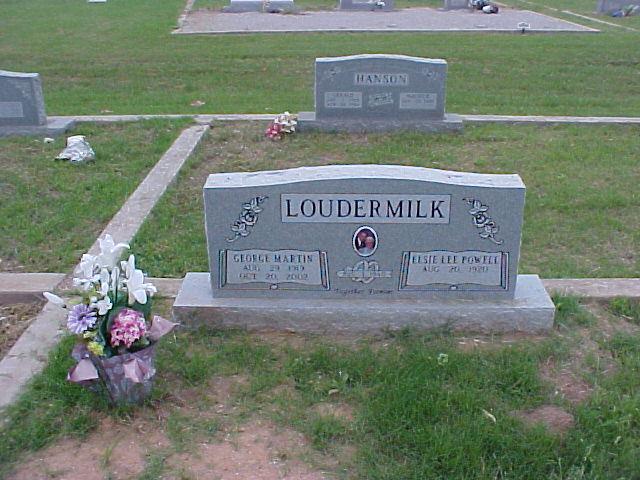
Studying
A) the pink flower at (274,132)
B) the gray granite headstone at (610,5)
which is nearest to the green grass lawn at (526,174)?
the pink flower at (274,132)

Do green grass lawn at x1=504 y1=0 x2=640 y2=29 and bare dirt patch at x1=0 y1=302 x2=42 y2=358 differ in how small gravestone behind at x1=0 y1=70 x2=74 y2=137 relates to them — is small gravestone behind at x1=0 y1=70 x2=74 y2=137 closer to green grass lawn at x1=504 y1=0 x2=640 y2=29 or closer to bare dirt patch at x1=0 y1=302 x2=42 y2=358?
bare dirt patch at x1=0 y1=302 x2=42 y2=358

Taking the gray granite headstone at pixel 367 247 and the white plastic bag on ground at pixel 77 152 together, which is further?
the white plastic bag on ground at pixel 77 152

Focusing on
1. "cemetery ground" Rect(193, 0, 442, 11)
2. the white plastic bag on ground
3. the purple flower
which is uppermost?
the purple flower

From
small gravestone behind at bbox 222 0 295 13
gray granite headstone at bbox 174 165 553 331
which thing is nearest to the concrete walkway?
small gravestone behind at bbox 222 0 295 13

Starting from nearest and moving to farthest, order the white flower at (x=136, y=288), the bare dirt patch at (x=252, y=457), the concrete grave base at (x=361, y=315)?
the bare dirt patch at (x=252, y=457) < the white flower at (x=136, y=288) < the concrete grave base at (x=361, y=315)

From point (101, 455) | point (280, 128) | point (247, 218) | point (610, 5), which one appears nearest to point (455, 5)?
point (610, 5)

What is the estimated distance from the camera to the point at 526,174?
7129mm

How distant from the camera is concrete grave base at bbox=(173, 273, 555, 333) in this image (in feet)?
Answer: 13.0

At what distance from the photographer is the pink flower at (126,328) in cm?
311

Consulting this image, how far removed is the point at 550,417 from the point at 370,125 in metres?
6.15

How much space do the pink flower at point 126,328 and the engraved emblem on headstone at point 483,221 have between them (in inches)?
72.7

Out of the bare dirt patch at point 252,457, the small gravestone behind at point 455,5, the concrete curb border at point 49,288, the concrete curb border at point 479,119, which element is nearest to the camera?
the bare dirt patch at point 252,457

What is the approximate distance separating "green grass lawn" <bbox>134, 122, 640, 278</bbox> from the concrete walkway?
10804mm

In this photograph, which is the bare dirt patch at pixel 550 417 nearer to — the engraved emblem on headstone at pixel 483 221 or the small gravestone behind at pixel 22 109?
the engraved emblem on headstone at pixel 483 221
